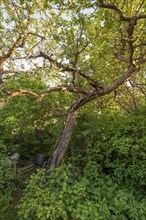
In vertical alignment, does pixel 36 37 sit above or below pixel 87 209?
above

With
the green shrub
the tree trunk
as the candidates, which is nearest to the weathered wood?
the tree trunk

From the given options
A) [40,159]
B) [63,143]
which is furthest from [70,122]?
[40,159]

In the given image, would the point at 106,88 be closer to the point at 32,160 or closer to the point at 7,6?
the point at 32,160

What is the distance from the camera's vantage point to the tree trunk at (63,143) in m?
4.22

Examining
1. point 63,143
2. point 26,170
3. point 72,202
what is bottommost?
point 72,202

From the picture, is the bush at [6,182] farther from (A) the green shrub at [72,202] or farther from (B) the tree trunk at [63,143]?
(B) the tree trunk at [63,143]

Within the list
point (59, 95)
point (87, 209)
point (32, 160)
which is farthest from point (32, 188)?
point (59, 95)

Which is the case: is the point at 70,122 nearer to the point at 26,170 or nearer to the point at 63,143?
the point at 63,143

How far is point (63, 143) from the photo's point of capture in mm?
4379

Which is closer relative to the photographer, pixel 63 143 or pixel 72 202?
pixel 72 202

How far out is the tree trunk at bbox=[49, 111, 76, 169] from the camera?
4.22 metres

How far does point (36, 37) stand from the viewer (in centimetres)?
763

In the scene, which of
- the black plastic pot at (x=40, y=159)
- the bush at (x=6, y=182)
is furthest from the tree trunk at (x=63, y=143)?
the black plastic pot at (x=40, y=159)

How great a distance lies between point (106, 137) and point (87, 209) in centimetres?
185
